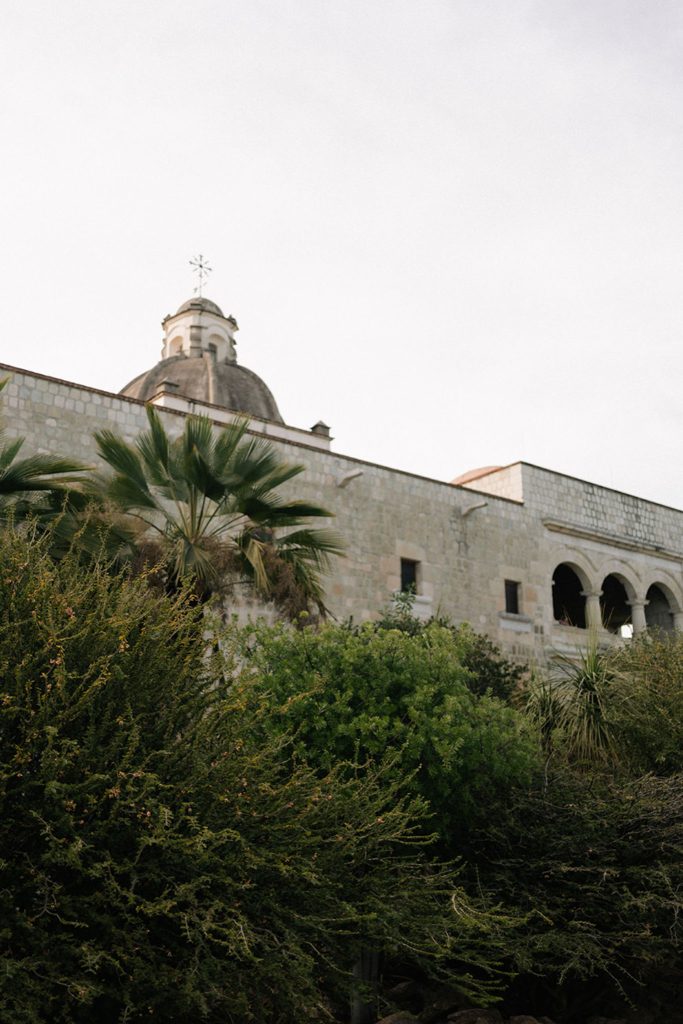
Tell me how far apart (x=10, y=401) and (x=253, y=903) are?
10.1m

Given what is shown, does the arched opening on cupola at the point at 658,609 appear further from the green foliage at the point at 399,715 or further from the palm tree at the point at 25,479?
the palm tree at the point at 25,479

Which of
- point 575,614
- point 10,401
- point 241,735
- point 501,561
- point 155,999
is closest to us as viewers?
point 155,999

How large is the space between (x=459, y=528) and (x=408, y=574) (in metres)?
1.68

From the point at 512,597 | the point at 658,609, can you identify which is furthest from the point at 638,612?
the point at 512,597

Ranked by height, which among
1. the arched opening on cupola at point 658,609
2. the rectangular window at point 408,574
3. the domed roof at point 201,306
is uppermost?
the domed roof at point 201,306

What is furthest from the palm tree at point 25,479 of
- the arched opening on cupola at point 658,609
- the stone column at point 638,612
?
the arched opening on cupola at point 658,609

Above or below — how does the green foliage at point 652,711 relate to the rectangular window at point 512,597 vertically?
below

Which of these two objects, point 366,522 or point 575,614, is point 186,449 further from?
point 575,614

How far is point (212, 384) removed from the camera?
2634cm

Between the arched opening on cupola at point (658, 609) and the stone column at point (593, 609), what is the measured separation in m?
2.85

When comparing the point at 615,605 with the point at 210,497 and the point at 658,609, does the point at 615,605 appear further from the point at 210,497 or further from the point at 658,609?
the point at 210,497

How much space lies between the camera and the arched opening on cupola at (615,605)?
24.2 m

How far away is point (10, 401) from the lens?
14672 millimetres

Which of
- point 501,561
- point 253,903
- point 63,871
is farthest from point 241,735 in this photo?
point 501,561
